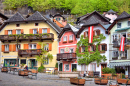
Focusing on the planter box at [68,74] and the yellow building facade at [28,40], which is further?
the yellow building facade at [28,40]

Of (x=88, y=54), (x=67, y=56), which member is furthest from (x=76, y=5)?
(x=88, y=54)

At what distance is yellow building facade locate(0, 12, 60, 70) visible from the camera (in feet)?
192

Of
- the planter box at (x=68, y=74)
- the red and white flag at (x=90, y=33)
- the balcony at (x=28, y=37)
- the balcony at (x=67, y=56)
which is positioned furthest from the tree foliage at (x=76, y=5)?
the planter box at (x=68, y=74)

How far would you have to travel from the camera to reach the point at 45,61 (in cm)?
5850

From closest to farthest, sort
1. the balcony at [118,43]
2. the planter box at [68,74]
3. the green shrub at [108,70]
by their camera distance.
A: the planter box at [68,74]
the balcony at [118,43]
the green shrub at [108,70]

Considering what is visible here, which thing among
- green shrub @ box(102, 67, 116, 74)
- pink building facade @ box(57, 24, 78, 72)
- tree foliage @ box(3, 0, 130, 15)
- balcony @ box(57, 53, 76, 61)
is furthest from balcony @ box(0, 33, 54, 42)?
tree foliage @ box(3, 0, 130, 15)

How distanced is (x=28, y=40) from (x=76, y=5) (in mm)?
61608

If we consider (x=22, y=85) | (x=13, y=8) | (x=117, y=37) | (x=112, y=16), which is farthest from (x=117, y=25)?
(x=13, y=8)

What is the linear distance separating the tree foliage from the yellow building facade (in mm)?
49027

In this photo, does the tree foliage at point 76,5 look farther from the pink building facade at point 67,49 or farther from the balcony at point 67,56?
the balcony at point 67,56

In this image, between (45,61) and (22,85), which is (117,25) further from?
(22,85)

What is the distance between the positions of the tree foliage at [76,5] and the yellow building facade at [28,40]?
161 ft

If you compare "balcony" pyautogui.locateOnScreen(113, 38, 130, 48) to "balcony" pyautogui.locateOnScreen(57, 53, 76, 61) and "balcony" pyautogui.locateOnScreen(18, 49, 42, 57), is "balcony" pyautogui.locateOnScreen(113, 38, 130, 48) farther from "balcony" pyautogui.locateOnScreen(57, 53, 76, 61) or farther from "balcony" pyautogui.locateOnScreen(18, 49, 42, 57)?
"balcony" pyautogui.locateOnScreen(18, 49, 42, 57)

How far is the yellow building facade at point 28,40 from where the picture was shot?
58.4 metres
